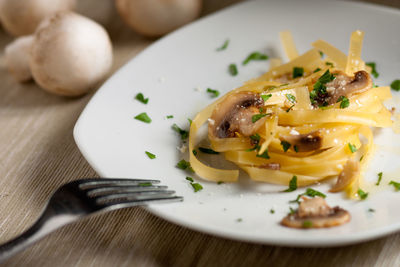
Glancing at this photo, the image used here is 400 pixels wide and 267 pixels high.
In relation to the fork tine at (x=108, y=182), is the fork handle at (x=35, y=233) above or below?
below

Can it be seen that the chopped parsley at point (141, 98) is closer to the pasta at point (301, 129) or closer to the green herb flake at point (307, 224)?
the pasta at point (301, 129)

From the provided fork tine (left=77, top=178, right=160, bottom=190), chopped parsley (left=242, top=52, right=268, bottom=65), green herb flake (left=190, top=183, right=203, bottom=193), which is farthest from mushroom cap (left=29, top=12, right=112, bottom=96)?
green herb flake (left=190, top=183, right=203, bottom=193)

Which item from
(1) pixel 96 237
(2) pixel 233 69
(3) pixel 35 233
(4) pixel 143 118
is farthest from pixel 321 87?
(3) pixel 35 233

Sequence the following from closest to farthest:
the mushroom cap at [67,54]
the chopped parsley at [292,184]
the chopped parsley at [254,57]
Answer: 1. the chopped parsley at [292,184]
2. the mushroom cap at [67,54]
3. the chopped parsley at [254,57]

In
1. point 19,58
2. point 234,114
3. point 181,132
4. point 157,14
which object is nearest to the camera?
point 234,114

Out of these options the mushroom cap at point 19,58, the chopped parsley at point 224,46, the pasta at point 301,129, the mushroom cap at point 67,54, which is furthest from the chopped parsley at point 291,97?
the mushroom cap at point 19,58

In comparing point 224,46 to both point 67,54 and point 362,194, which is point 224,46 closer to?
point 67,54

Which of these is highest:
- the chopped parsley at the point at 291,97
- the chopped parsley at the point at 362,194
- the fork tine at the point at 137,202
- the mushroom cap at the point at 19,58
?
the chopped parsley at the point at 291,97
